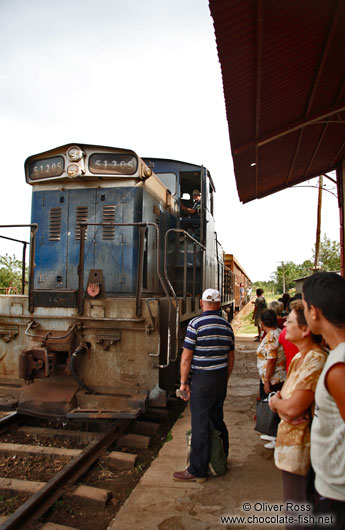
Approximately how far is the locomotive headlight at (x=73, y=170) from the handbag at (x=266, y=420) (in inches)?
142

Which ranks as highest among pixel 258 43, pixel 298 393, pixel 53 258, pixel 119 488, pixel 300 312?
pixel 258 43

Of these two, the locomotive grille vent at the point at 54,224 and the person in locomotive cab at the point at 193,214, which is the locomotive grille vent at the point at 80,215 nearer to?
the locomotive grille vent at the point at 54,224

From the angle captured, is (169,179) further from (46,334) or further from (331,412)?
(331,412)

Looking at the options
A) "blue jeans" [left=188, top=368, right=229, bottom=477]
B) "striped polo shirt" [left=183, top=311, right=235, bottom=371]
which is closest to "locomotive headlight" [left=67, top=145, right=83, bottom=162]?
"striped polo shirt" [left=183, top=311, right=235, bottom=371]

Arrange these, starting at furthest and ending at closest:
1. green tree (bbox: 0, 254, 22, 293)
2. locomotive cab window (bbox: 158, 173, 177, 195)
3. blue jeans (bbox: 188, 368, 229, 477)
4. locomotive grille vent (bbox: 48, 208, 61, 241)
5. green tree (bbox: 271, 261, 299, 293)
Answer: green tree (bbox: 271, 261, 299, 293)
green tree (bbox: 0, 254, 22, 293)
locomotive cab window (bbox: 158, 173, 177, 195)
locomotive grille vent (bbox: 48, 208, 61, 241)
blue jeans (bbox: 188, 368, 229, 477)

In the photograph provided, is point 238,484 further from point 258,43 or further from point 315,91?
point 315,91

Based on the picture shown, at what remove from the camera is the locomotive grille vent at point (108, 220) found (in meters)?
5.13

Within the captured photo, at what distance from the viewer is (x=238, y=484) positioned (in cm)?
319

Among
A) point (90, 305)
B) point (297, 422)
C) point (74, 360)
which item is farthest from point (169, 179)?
point (297, 422)

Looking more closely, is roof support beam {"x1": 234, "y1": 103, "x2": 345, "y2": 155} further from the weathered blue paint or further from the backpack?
the backpack

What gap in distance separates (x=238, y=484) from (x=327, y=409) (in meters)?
2.10

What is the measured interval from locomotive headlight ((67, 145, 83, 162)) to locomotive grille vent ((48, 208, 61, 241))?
0.74 meters

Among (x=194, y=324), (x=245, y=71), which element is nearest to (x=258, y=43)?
(x=245, y=71)

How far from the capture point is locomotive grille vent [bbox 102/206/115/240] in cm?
513
